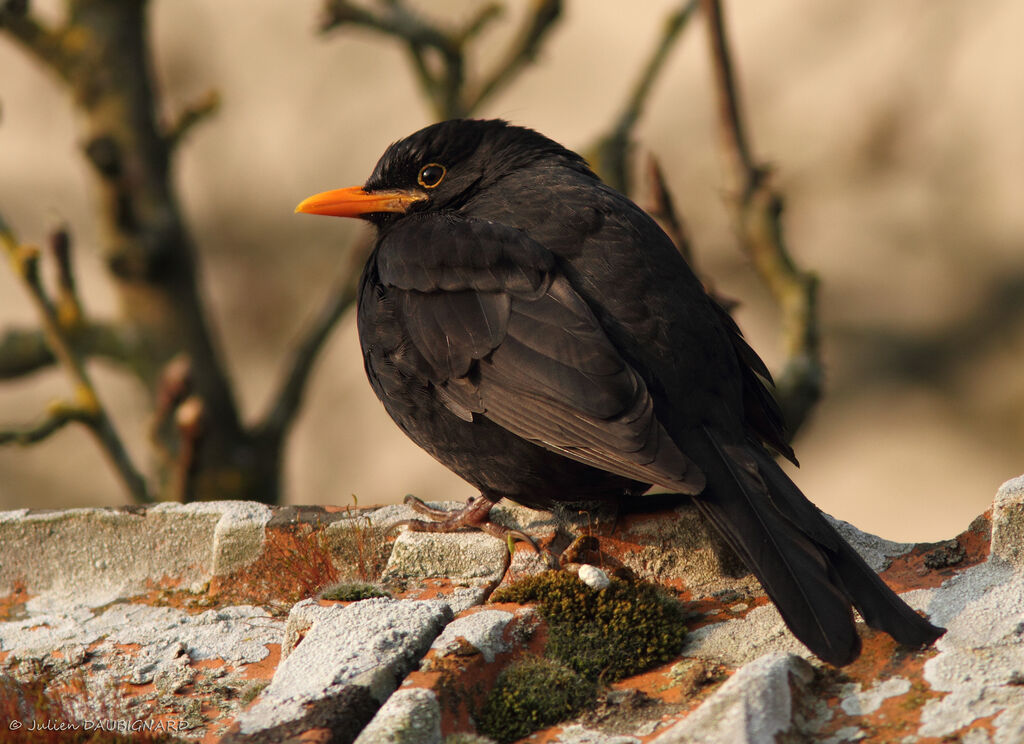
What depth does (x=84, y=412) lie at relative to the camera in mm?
6043

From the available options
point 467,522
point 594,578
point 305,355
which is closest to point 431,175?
point 467,522

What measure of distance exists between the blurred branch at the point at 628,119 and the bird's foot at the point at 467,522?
2.67 metres

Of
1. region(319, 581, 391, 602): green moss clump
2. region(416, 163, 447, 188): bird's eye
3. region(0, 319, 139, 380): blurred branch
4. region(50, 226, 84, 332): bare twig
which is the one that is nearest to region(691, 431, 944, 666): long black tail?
region(319, 581, 391, 602): green moss clump

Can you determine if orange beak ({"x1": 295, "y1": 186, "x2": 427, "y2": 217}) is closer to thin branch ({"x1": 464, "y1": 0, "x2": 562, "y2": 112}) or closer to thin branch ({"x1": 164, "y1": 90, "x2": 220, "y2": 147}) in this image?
thin branch ({"x1": 464, "y1": 0, "x2": 562, "y2": 112})

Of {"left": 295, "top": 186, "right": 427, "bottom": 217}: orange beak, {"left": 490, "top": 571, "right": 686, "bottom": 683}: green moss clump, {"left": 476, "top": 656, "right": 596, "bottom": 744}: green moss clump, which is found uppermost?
{"left": 295, "top": 186, "right": 427, "bottom": 217}: orange beak

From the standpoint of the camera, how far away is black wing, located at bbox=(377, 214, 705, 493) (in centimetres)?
343

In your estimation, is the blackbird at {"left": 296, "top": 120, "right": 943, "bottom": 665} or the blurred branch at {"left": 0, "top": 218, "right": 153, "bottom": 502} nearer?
the blackbird at {"left": 296, "top": 120, "right": 943, "bottom": 665}

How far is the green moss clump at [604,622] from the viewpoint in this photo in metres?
2.95

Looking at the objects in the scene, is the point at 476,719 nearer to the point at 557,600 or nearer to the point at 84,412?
the point at 557,600

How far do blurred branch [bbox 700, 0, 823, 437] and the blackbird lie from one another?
1439 mm

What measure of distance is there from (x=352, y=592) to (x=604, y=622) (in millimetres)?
745

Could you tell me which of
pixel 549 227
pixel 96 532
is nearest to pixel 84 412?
pixel 96 532

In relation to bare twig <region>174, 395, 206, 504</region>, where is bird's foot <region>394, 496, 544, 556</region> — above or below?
below

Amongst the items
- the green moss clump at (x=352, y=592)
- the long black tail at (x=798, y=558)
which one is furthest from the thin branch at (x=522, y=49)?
the green moss clump at (x=352, y=592)
